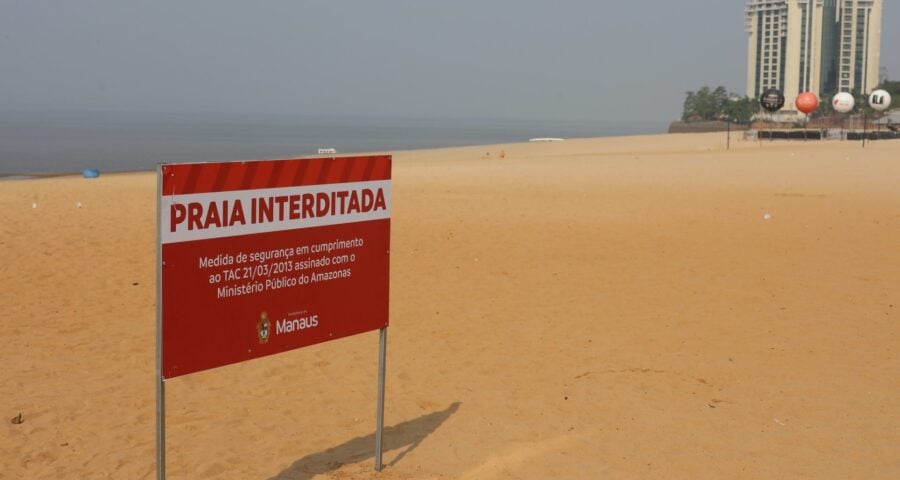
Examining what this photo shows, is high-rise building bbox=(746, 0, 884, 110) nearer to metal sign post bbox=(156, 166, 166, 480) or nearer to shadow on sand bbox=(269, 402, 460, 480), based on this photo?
shadow on sand bbox=(269, 402, 460, 480)

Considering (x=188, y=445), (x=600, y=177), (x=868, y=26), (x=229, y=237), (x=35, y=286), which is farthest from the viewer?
(x=868, y=26)

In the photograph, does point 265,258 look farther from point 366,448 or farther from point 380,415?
point 366,448

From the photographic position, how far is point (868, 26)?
135 meters

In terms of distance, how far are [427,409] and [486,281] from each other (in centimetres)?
444

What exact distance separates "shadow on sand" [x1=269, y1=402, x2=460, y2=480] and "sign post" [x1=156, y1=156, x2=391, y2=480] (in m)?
0.32

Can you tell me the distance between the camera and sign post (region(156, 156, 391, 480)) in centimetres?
444

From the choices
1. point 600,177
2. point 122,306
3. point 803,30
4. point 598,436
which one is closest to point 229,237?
point 598,436

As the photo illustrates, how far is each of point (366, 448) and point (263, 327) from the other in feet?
4.67

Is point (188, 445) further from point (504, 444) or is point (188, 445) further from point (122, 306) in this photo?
point (122, 306)

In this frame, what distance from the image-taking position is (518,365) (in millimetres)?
7754

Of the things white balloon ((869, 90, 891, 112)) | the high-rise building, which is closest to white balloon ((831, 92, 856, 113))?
white balloon ((869, 90, 891, 112))

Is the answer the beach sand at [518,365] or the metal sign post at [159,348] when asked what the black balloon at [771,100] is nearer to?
the beach sand at [518,365]

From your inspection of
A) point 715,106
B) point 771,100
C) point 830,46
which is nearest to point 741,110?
point 715,106

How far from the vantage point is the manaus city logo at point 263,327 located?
4.84 metres
